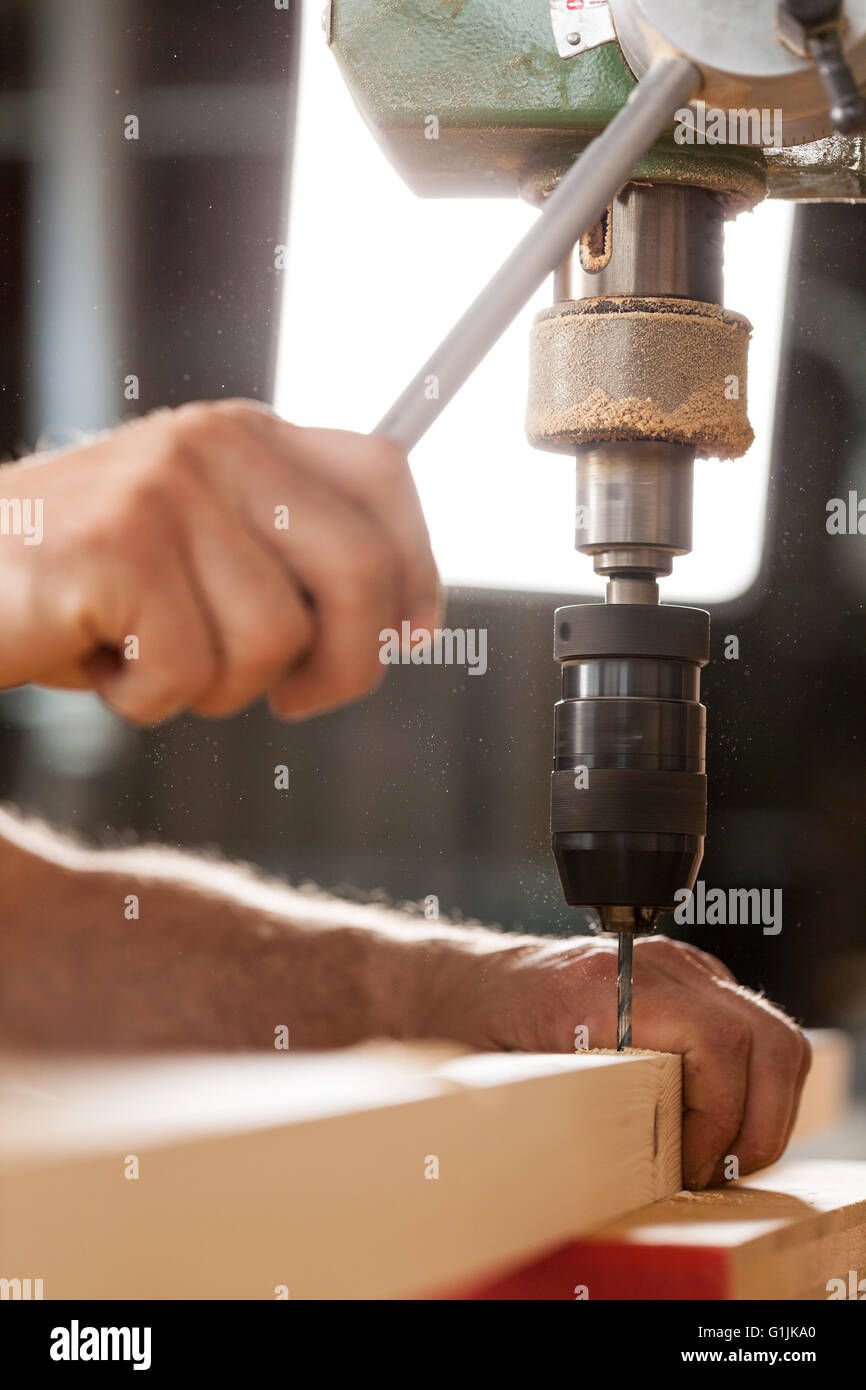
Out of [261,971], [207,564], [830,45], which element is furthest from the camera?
[261,971]

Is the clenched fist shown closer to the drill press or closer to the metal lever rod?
the metal lever rod

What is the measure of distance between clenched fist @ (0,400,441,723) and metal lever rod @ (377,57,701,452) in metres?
0.02

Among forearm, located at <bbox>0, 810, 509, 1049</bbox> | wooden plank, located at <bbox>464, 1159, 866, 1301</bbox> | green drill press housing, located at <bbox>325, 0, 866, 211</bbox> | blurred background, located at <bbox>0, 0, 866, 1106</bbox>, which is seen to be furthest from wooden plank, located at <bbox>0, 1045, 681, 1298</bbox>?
blurred background, located at <bbox>0, 0, 866, 1106</bbox>

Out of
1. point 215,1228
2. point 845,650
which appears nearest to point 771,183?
point 215,1228

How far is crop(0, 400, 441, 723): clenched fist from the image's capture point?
1.02 feet

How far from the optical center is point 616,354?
56 cm

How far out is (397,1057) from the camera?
2.00ft

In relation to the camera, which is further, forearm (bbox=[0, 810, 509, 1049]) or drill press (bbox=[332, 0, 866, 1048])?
forearm (bbox=[0, 810, 509, 1049])

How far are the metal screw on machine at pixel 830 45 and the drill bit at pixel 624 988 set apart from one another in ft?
1.07

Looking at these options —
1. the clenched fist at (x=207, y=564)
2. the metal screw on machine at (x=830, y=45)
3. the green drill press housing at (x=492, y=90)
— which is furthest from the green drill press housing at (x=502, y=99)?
the clenched fist at (x=207, y=564)

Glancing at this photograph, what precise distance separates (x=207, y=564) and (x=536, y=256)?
0.48 ft

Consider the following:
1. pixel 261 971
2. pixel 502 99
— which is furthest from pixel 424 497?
pixel 502 99

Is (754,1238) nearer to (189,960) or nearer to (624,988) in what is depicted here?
(624,988)

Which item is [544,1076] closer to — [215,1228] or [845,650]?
[215,1228]
